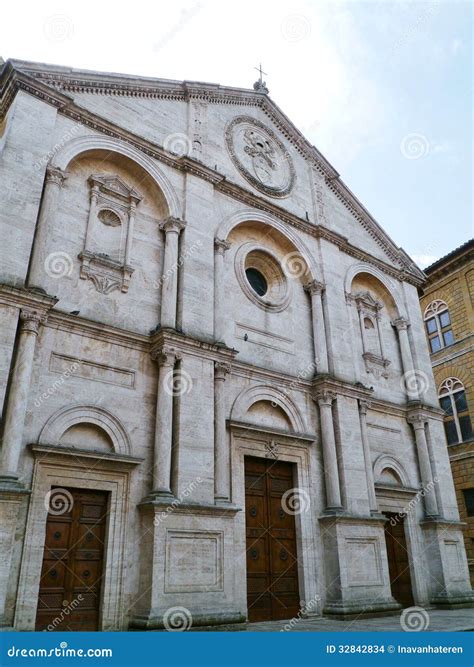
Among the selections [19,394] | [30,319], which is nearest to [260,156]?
[30,319]

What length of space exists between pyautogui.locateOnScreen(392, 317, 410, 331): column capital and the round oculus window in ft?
20.1

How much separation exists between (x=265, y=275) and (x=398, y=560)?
31.5ft

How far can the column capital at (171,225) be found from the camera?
47.3 feet

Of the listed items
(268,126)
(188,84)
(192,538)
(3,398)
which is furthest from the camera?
(268,126)

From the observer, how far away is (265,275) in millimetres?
17797

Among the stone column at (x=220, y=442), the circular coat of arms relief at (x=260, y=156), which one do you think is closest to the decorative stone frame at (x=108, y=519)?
the stone column at (x=220, y=442)

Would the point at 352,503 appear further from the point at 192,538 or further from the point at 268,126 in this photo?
the point at 268,126

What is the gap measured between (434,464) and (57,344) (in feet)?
42.9

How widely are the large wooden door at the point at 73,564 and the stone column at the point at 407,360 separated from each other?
→ 12251mm

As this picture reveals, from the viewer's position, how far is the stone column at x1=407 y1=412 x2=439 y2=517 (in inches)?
702

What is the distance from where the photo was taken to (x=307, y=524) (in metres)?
14.5

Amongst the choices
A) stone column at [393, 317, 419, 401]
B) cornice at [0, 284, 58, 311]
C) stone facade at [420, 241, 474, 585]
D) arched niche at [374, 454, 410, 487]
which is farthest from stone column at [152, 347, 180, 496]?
stone facade at [420, 241, 474, 585]

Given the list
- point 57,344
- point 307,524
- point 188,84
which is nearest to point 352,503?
point 307,524

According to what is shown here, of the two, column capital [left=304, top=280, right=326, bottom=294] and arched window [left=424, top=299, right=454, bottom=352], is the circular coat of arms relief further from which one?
arched window [left=424, top=299, right=454, bottom=352]
